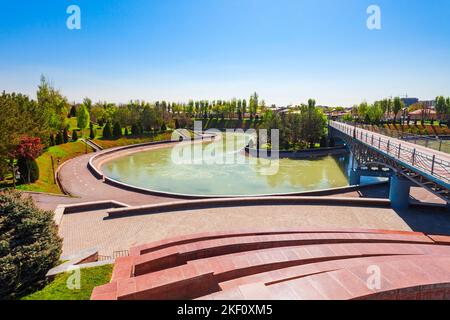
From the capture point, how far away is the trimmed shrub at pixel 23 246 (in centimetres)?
680

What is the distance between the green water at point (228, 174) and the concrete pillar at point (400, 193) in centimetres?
766

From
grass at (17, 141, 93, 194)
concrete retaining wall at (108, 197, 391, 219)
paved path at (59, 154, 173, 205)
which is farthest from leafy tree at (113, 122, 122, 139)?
concrete retaining wall at (108, 197, 391, 219)

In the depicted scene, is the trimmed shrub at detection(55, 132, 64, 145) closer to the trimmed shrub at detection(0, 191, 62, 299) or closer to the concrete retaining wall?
the concrete retaining wall

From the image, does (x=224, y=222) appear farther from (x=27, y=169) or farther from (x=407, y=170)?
(x=27, y=169)

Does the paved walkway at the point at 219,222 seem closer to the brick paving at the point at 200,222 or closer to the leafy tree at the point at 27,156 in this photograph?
the brick paving at the point at 200,222

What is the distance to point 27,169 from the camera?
2134 centimetres

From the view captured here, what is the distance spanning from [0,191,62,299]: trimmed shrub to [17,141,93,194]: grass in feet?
47.2

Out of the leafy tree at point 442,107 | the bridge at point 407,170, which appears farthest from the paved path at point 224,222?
the leafy tree at point 442,107

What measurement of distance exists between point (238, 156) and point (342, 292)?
31510 mm

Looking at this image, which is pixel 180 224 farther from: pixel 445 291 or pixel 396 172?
pixel 396 172

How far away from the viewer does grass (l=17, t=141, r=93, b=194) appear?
20.8 meters
